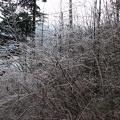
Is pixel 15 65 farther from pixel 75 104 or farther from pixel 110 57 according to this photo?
pixel 110 57

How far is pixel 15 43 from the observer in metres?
6.72

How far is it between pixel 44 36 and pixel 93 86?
7.15 ft

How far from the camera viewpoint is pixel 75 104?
16.9 feet

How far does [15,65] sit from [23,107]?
3.16ft

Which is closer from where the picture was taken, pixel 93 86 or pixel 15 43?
pixel 93 86

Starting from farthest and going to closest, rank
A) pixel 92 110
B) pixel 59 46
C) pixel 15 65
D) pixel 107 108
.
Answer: pixel 59 46 < pixel 15 65 < pixel 107 108 < pixel 92 110

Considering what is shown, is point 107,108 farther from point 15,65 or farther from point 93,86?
point 15,65

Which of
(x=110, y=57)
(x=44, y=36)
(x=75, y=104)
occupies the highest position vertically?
(x=44, y=36)

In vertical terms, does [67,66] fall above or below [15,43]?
below

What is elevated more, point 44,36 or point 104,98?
point 44,36

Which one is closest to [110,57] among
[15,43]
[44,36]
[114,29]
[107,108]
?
[114,29]

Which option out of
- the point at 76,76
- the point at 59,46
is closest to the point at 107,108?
the point at 76,76

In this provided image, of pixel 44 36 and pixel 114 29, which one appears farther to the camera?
pixel 44 36

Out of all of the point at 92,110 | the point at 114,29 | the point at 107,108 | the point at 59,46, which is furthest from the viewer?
the point at 59,46
